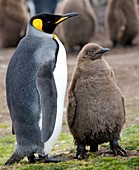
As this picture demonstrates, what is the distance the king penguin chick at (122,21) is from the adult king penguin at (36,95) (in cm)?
1255

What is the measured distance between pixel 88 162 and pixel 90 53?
3.66 feet

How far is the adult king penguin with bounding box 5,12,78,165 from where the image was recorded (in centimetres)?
616

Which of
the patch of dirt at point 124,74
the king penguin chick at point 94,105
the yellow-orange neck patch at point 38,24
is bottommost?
the patch of dirt at point 124,74

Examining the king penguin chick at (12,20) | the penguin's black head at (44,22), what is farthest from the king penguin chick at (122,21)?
the penguin's black head at (44,22)

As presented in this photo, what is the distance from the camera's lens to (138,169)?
5.93 m

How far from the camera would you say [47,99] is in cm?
617

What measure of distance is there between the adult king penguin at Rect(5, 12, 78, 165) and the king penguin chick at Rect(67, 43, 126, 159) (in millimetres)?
166

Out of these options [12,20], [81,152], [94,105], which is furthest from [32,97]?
[12,20]

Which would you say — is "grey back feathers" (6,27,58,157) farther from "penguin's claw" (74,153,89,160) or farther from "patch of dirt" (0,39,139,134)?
"patch of dirt" (0,39,139,134)

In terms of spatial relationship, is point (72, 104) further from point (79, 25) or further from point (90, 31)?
point (90, 31)

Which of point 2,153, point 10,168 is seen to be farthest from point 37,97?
point 2,153

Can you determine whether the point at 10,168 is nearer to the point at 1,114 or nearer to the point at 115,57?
the point at 1,114

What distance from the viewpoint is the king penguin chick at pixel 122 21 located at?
61.4 feet

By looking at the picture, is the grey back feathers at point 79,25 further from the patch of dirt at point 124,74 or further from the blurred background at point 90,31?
the patch of dirt at point 124,74
